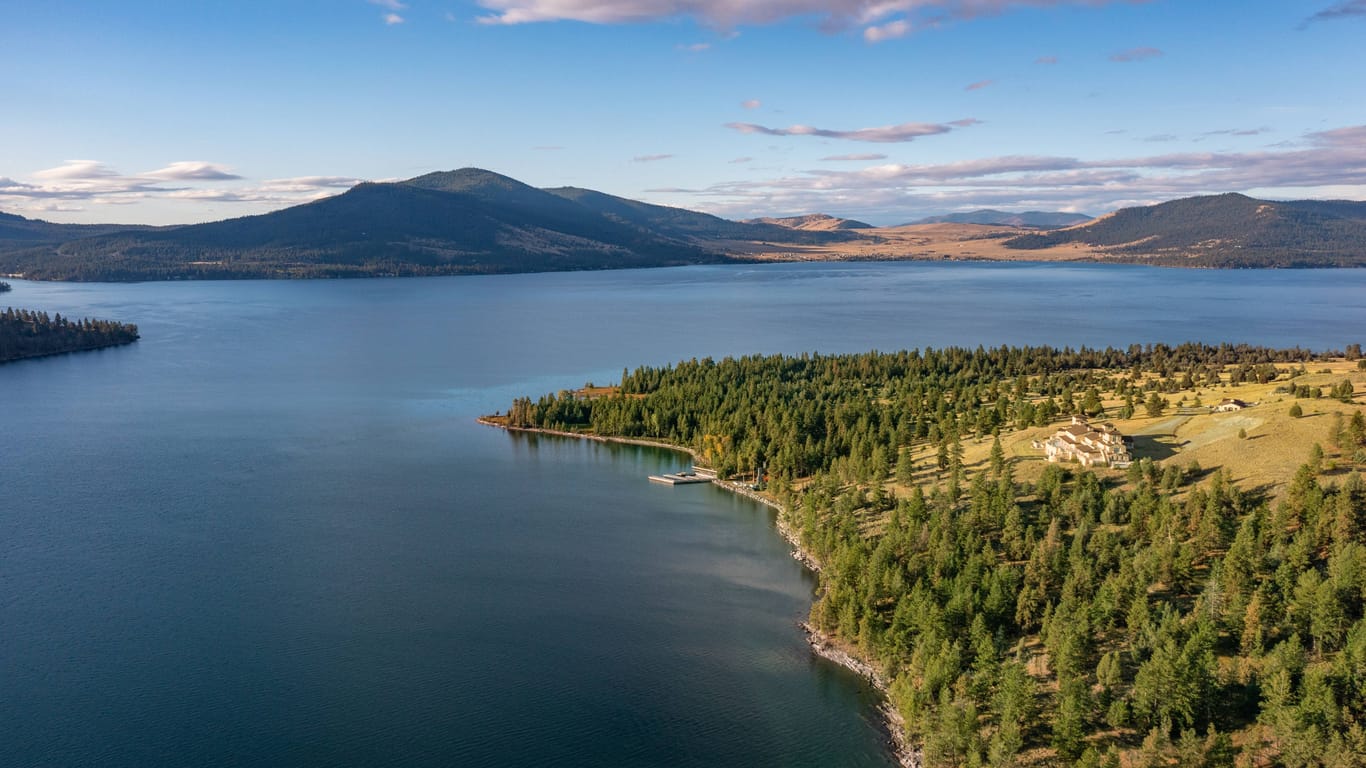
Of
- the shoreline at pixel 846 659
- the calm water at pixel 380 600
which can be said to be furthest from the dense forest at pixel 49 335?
the shoreline at pixel 846 659

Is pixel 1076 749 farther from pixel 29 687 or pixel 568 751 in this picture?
pixel 29 687

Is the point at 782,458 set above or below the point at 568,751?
above

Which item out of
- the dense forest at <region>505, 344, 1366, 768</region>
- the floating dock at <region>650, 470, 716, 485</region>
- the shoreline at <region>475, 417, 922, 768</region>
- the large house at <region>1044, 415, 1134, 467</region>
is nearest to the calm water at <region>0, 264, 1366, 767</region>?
the shoreline at <region>475, 417, 922, 768</region>

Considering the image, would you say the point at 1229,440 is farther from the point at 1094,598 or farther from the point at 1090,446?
the point at 1094,598

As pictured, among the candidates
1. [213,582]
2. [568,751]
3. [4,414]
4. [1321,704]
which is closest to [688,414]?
[213,582]

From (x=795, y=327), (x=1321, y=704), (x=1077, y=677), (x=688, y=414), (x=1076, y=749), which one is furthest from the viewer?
(x=795, y=327)
